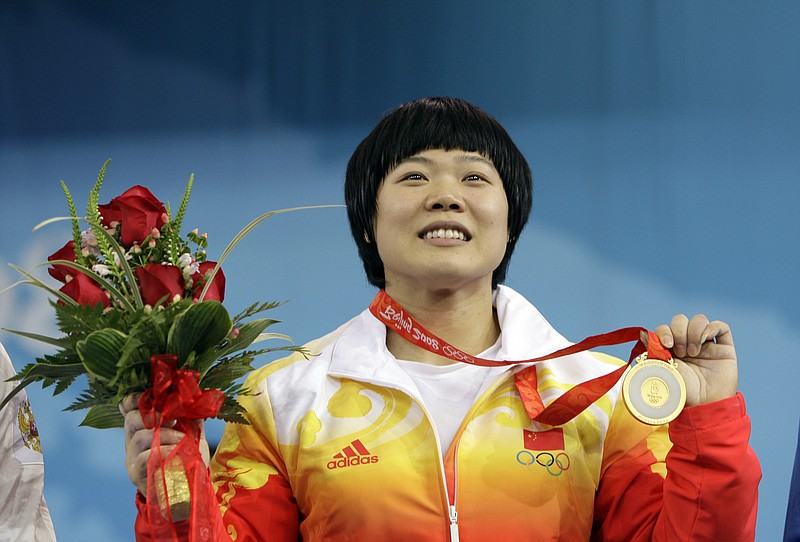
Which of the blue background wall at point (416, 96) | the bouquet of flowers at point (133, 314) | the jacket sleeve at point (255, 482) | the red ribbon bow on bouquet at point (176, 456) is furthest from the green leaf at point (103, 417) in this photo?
the blue background wall at point (416, 96)

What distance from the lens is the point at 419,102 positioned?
2.22m

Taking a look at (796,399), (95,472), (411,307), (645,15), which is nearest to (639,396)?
(411,307)

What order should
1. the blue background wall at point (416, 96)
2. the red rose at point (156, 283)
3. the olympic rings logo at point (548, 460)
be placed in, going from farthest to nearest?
the blue background wall at point (416, 96) → the olympic rings logo at point (548, 460) → the red rose at point (156, 283)

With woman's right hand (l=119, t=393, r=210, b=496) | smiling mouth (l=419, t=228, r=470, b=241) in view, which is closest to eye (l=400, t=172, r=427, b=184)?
smiling mouth (l=419, t=228, r=470, b=241)

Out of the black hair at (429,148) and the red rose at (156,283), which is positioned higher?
the black hair at (429,148)

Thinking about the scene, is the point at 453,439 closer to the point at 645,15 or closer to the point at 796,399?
the point at 796,399

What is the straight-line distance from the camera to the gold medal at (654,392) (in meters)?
1.75

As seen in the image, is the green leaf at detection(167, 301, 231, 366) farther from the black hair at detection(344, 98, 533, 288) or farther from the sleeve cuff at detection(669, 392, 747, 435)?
the sleeve cuff at detection(669, 392, 747, 435)

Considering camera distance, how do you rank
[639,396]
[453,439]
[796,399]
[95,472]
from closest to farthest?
[639,396] < [453,439] < [796,399] < [95,472]

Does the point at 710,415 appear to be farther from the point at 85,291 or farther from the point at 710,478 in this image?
the point at 85,291

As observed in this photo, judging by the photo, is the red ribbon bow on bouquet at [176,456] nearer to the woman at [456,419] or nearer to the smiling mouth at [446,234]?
the woman at [456,419]

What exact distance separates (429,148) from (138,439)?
2.70ft

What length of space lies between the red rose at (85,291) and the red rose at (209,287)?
14 centimetres

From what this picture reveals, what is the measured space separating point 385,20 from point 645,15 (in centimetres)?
76
